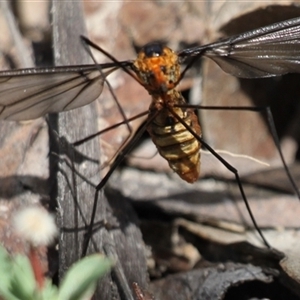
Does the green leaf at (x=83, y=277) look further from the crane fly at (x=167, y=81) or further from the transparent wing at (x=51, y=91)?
the transparent wing at (x=51, y=91)

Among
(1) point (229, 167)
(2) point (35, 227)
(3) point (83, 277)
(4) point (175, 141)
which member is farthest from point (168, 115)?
(3) point (83, 277)

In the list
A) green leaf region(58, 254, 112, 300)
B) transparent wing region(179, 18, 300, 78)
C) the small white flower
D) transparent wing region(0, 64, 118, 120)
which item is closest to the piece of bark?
transparent wing region(0, 64, 118, 120)

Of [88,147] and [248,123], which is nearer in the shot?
[88,147]

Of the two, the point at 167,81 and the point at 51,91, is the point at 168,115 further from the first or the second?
the point at 51,91

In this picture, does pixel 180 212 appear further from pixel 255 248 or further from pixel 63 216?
pixel 63 216

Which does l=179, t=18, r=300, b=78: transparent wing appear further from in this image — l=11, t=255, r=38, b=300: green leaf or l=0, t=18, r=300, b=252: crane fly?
l=11, t=255, r=38, b=300: green leaf

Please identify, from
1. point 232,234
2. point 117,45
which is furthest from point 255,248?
point 117,45

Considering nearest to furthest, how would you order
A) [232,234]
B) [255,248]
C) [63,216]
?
[63,216] → [255,248] → [232,234]
